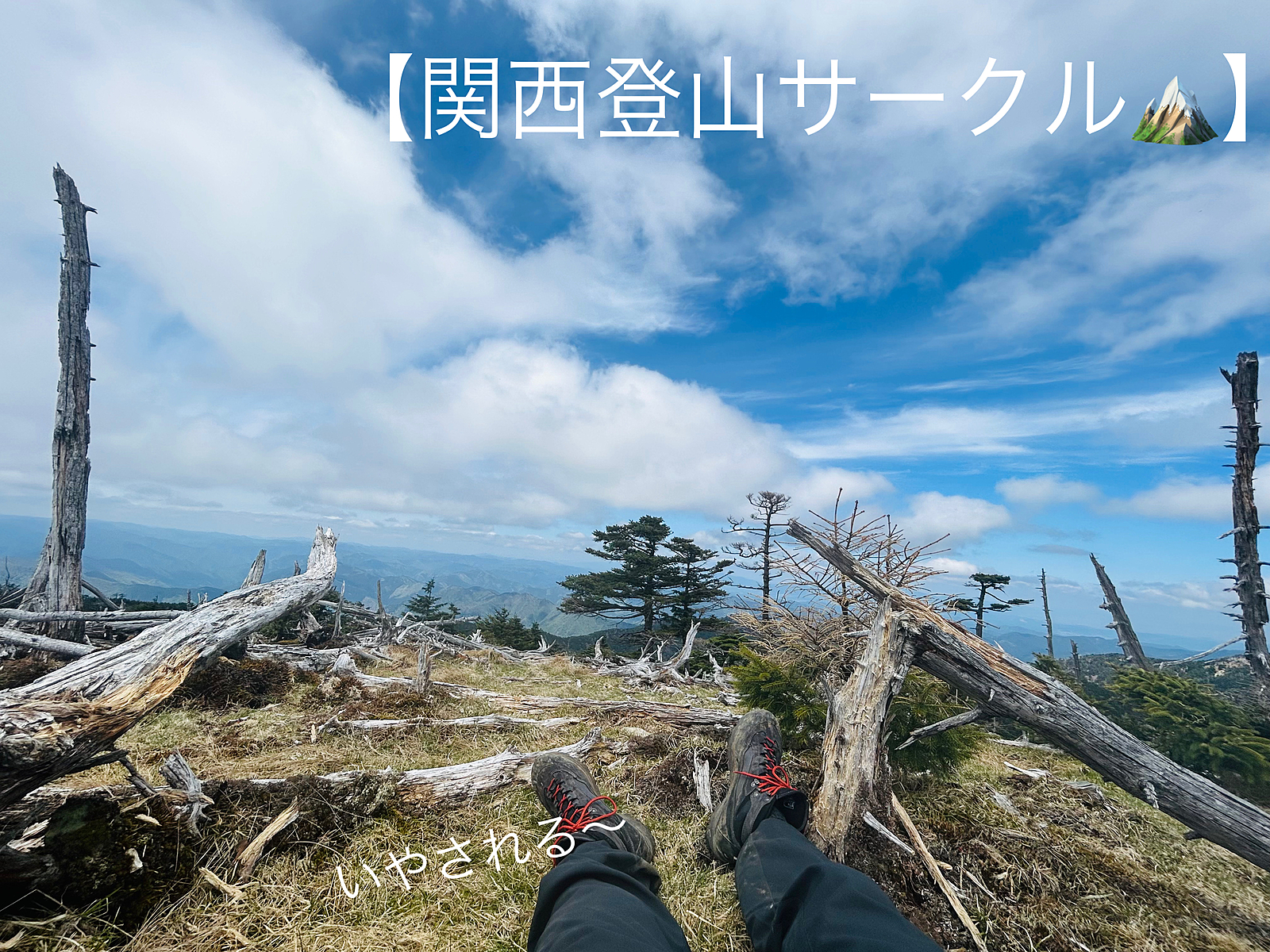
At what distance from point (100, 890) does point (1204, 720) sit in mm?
8932

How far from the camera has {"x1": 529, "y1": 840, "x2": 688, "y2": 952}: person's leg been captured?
7.26ft

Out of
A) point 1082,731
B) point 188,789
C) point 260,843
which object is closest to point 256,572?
point 188,789

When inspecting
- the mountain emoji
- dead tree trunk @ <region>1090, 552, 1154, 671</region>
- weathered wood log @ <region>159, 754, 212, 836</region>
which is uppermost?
the mountain emoji

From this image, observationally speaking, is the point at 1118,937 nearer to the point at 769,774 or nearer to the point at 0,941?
the point at 769,774

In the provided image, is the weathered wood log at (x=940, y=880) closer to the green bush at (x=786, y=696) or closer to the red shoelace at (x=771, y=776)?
the red shoelace at (x=771, y=776)

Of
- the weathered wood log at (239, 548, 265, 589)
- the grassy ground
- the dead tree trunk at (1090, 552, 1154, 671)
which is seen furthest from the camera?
the dead tree trunk at (1090, 552, 1154, 671)

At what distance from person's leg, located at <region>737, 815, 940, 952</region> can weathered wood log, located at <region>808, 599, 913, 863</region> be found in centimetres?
39

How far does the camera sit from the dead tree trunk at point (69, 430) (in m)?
9.02

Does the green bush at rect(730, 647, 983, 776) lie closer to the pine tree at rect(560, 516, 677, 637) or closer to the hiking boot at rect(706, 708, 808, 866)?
the hiking boot at rect(706, 708, 808, 866)

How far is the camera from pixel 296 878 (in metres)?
2.88

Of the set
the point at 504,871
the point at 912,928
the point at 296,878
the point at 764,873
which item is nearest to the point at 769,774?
the point at 764,873

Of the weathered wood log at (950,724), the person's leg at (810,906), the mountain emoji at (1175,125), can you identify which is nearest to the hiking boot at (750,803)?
the person's leg at (810,906)

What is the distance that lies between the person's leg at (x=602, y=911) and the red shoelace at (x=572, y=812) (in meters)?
0.40

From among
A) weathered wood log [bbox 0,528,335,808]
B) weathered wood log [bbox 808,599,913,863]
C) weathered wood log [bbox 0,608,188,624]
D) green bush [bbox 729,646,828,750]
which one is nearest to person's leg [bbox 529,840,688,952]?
weathered wood log [bbox 808,599,913,863]
